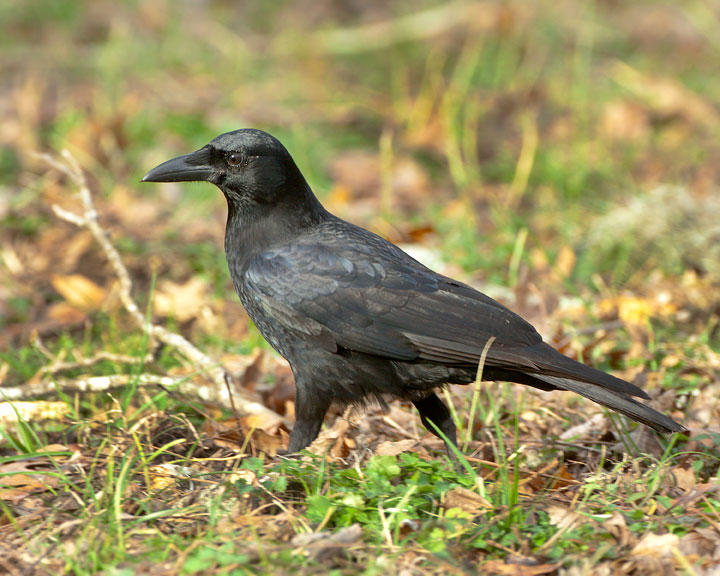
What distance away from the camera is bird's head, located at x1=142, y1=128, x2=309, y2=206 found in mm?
3635

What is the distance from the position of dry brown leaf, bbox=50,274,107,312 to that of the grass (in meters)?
0.07

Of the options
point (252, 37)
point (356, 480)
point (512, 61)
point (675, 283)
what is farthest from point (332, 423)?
point (252, 37)

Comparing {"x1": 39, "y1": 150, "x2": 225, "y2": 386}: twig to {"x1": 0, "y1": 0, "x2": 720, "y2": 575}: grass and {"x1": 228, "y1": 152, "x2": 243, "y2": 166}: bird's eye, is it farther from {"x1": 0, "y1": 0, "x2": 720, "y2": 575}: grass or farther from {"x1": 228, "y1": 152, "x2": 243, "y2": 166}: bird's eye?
{"x1": 228, "y1": 152, "x2": 243, "y2": 166}: bird's eye

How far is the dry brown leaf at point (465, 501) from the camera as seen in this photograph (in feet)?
9.08

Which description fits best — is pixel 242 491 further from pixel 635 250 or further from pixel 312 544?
pixel 635 250

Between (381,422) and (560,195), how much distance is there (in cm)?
327

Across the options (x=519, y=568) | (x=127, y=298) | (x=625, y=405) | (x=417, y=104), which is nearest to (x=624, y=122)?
(x=417, y=104)

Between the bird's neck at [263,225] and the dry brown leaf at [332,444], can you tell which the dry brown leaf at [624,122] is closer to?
the bird's neck at [263,225]

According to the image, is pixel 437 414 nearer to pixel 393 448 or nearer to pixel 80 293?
pixel 393 448

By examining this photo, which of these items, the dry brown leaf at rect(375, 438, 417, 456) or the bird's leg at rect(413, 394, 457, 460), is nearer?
the dry brown leaf at rect(375, 438, 417, 456)

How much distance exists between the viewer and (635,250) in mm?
5469

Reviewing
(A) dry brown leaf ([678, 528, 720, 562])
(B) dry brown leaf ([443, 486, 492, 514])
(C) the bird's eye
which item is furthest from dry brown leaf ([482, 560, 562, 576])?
(C) the bird's eye

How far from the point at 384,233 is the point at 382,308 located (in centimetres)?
275

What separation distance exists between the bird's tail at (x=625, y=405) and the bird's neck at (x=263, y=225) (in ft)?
3.90
